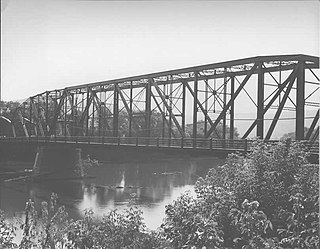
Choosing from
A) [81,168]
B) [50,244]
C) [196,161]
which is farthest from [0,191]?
[50,244]

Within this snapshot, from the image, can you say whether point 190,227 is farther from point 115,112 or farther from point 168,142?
point 115,112

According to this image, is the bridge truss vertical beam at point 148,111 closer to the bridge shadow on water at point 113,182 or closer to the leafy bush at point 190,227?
the bridge shadow on water at point 113,182

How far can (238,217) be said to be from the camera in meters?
2.55

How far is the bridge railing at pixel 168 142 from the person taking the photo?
15.0ft

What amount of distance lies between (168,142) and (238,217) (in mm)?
5144

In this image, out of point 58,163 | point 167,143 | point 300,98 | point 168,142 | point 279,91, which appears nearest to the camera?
point 300,98

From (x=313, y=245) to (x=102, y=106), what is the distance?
9947 millimetres

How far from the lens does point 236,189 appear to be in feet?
9.67

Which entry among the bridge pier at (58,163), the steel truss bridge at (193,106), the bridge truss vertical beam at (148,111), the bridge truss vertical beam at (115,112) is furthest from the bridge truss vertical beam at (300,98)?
the bridge pier at (58,163)

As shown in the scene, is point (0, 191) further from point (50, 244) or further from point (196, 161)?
point (50, 244)

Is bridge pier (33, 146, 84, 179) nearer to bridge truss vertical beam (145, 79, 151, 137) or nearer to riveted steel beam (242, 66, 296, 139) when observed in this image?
bridge truss vertical beam (145, 79, 151, 137)

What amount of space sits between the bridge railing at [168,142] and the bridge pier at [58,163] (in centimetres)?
39

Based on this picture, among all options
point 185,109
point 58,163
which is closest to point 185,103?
point 185,109

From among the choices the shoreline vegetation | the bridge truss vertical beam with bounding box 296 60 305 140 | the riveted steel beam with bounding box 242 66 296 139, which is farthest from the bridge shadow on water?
the shoreline vegetation
